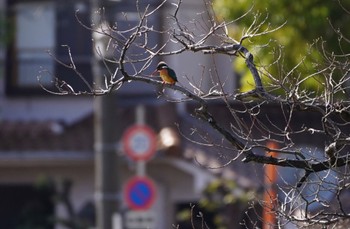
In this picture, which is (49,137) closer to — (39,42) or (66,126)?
(66,126)

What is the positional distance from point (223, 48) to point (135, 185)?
8.15 metres

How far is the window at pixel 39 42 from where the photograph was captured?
2264cm

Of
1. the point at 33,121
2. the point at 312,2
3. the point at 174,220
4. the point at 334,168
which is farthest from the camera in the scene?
the point at 33,121

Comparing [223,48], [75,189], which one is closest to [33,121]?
[75,189]

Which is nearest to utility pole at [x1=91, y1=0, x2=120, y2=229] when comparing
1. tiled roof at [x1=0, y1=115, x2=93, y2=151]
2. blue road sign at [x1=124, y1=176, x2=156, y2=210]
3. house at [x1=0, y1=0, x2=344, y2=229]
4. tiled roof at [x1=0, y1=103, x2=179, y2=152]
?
blue road sign at [x1=124, y1=176, x2=156, y2=210]

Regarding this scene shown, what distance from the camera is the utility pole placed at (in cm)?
1344

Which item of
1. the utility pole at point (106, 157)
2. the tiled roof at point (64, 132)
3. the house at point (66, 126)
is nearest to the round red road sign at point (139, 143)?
the utility pole at point (106, 157)

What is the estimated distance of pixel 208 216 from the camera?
20703mm

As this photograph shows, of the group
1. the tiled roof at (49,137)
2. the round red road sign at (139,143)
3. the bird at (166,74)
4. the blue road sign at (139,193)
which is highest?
the tiled roof at (49,137)

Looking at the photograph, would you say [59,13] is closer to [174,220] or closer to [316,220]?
[174,220]

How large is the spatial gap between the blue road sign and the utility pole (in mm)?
872

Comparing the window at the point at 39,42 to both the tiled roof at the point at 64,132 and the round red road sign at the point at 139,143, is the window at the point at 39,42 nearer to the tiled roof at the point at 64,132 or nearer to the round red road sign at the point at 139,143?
the tiled roof at the point at 64,132

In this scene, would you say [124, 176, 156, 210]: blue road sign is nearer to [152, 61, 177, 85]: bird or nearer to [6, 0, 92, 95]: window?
[152, 61, 177, 85]: bird

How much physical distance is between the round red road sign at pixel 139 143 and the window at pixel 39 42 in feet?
25.4
